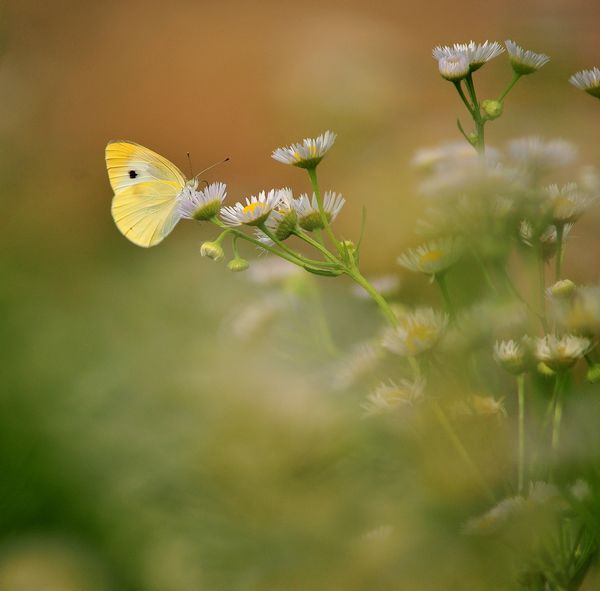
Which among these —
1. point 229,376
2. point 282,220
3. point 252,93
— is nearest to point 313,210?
point 282,220

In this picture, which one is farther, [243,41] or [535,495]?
[243,41]

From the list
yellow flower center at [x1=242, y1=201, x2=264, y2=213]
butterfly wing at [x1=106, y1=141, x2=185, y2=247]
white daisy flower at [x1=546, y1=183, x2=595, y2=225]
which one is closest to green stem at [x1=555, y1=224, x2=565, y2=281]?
white daisy flower at [x1=546, y1=183, x2=595, y2=225]

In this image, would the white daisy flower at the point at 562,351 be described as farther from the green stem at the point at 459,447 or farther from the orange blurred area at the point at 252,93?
the orange blurred area at the point at 252,93

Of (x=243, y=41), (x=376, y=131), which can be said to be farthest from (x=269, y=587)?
(x=243, y=41)

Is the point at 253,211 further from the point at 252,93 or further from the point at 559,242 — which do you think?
the point at 252,93

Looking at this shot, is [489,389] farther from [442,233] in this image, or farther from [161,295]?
[161,295]

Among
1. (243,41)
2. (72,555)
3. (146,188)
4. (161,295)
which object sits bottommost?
(72,555)
